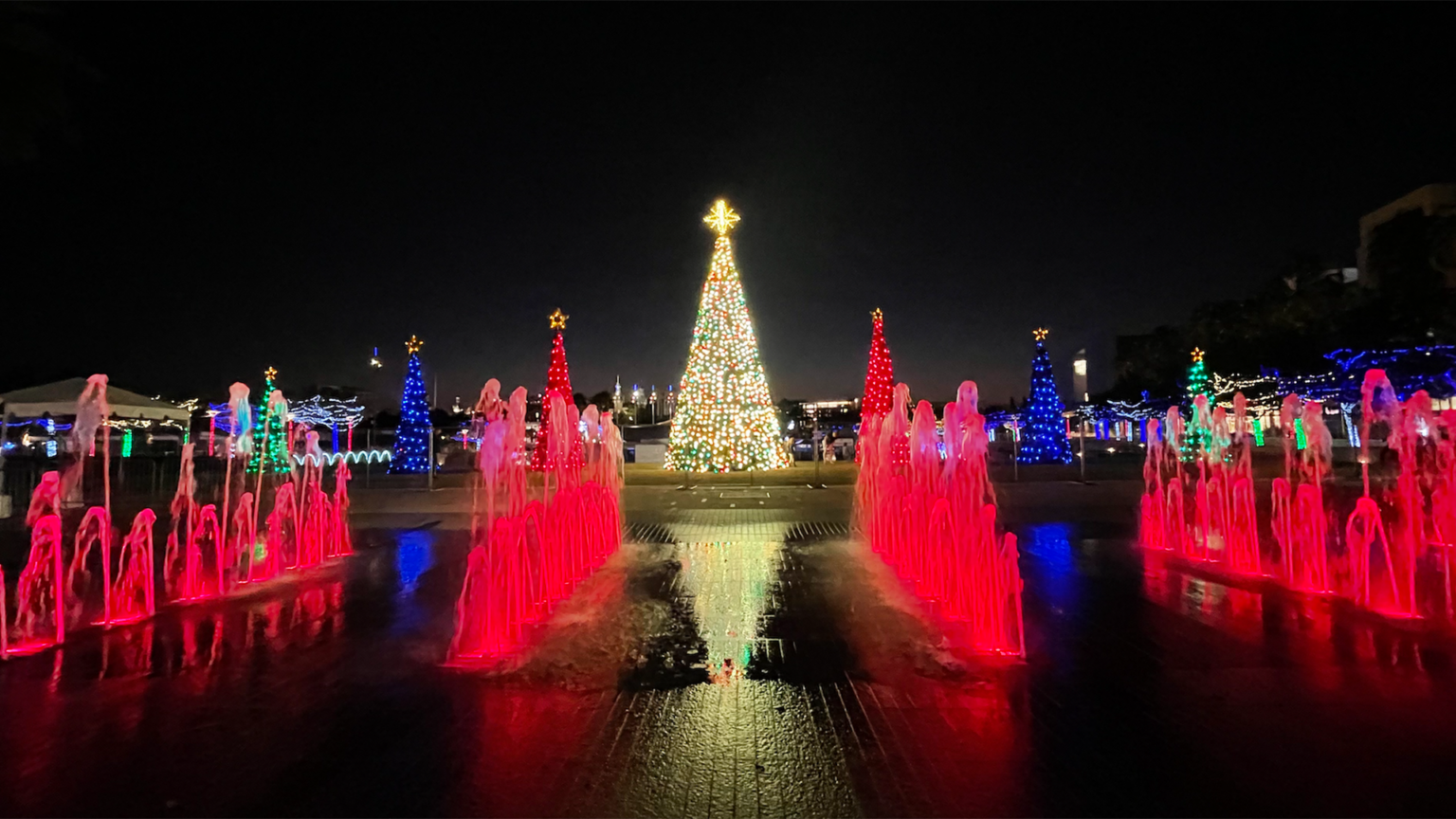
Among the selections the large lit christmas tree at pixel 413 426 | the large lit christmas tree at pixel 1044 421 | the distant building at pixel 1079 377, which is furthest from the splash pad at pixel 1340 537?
the distant building at pixel 1079 377

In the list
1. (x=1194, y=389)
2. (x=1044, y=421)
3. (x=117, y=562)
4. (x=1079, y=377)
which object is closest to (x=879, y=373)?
(x=1044, y=421)

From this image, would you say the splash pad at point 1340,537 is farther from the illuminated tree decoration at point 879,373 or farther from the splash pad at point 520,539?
the illuminated tree decoration at point 879,373

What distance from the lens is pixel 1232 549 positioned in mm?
10109

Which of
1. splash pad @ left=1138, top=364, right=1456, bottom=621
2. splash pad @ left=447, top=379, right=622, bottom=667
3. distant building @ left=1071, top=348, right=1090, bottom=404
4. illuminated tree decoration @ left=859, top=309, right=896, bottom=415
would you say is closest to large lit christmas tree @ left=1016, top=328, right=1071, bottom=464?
illuminated tree decoration @ left=859, top=309, right=896, bottom=415

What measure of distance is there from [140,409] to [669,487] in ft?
61.6

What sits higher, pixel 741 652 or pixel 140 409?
pixel 140 409

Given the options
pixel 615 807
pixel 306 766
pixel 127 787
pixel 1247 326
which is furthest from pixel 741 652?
pixel 1247 326

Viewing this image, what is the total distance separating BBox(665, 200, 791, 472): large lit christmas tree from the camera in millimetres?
23469

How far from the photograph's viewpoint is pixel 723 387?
→ 938 inches

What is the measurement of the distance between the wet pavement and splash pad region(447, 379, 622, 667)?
345mm

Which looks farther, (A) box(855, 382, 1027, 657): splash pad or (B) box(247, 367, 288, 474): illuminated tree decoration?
(B) box(247, 367, 288, 474): illuminated tree decoration

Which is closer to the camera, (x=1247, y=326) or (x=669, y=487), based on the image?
(x=669, y=487)

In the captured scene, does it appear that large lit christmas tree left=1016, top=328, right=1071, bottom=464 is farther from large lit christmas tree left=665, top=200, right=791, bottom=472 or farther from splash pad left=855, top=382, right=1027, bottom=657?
splash pad left=855, top=382, right=1027, bottom=657

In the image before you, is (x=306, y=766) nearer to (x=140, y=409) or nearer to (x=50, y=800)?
(x=50, y=800)
